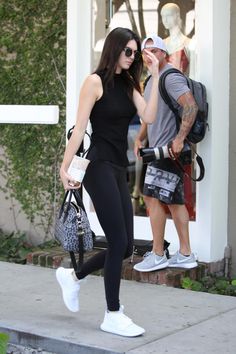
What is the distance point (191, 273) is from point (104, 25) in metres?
2.48

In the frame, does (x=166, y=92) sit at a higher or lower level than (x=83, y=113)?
higher

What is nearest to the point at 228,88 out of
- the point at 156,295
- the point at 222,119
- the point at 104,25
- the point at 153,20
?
the point at 222,119

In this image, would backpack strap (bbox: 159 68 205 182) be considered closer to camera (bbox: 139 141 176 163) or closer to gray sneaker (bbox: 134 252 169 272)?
camera (bbox: 139 141 176 163)

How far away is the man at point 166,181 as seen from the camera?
5.70 metres

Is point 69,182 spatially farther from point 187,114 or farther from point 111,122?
point 187,114

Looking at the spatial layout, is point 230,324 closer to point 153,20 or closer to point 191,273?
point 191,273

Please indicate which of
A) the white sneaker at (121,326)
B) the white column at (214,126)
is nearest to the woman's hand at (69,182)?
the white sneaker at (121,326)

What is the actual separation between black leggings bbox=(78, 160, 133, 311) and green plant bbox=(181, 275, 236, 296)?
1.34 m

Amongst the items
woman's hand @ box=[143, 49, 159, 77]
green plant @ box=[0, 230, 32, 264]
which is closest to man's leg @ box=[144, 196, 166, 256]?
woman's hand @ box=[143, 49, 159, 77]

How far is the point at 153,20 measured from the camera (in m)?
6.55

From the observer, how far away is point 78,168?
4.44 meters

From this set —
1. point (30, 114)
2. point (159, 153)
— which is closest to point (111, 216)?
point (159, 153)

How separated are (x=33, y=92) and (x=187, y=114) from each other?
2.19 meters

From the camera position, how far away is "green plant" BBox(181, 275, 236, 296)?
226 inches
